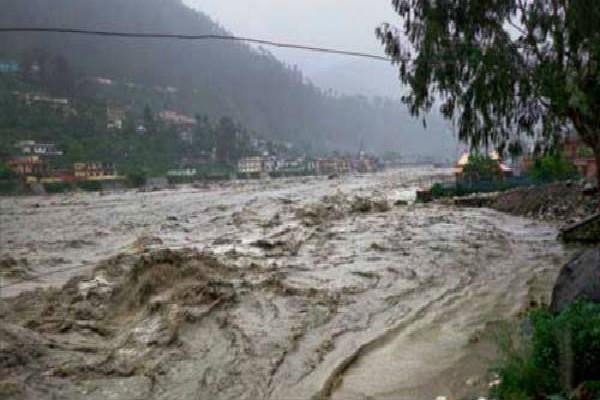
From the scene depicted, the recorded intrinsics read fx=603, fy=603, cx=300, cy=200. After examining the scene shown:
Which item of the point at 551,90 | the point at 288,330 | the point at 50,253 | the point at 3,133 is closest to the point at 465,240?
the point at 551,90

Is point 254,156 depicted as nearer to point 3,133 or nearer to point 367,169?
point 367,169

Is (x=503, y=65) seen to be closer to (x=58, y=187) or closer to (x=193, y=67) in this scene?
(x=58, y=187)

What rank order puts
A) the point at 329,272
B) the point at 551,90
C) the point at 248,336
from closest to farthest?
the point at 248,336 → the point at 329,272 → the point at 551,90

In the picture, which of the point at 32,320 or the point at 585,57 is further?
the point at 585,57

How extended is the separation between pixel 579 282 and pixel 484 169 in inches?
1066

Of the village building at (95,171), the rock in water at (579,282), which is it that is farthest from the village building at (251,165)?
the rock in water at (579,282)

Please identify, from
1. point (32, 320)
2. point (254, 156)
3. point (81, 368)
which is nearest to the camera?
point (81, 368)

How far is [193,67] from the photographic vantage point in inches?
5640

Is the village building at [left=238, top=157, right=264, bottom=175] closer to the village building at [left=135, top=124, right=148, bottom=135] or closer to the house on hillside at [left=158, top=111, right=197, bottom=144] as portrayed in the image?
the house on hillside at [left=158, top=111, right=197, bottom=144]

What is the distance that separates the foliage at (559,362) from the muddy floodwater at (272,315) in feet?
2.84

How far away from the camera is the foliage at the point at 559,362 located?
3600mm

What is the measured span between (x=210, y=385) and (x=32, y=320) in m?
3.44

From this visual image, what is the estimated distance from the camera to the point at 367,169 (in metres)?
125

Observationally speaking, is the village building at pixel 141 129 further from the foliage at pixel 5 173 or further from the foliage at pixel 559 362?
the foliage at pixel 559 362
